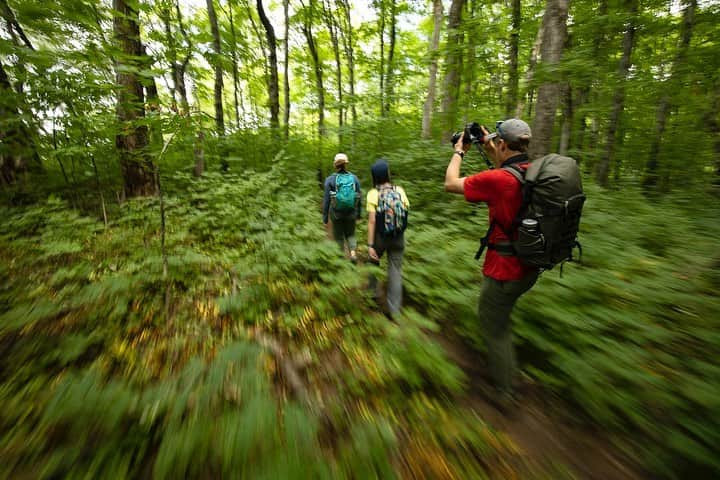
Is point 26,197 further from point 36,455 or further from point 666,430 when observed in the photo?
point 666,430

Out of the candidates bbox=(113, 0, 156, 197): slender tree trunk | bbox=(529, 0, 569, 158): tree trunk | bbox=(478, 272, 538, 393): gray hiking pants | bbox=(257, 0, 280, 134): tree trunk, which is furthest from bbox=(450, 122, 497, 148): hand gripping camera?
bbox=(257, 0, 280, 134): tree trunk

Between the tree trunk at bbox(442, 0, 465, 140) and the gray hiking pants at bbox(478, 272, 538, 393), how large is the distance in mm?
6638

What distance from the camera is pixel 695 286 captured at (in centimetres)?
302

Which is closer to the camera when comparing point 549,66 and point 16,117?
point 16,117

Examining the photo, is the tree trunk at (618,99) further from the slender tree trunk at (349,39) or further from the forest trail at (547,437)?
the slender tree trunk at (349,39)

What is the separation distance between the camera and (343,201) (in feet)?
16.2

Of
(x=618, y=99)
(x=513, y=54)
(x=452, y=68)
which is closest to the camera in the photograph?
(x=452, y=68)

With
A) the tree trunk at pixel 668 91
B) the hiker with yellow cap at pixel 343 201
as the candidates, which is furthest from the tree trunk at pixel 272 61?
the tree trunk at pixel 668 91

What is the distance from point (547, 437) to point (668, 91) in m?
8.58

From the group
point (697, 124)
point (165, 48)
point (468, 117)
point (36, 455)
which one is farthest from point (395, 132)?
point (36, 455)

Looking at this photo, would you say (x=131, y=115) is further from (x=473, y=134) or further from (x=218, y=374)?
(x=473, y=134)

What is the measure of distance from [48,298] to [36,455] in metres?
2.40

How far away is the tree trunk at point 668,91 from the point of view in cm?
654

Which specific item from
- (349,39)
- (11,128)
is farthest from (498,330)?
(349,39)
